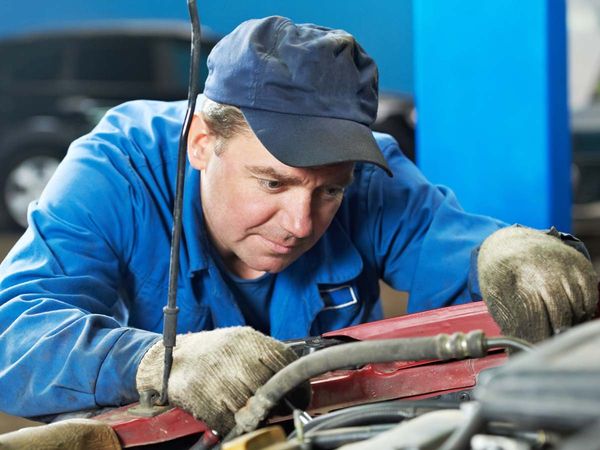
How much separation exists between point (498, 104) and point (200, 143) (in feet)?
5.23

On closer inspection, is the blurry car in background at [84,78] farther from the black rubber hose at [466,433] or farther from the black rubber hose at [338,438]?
the black rubber hose at [466,433]

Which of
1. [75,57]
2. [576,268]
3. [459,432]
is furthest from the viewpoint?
[75,57]

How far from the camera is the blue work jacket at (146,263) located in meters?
1.57

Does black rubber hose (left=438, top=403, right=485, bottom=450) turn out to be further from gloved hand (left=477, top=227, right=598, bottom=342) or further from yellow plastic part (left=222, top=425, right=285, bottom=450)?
gloved hand (left=477, top=227, right=598, bottom=342)

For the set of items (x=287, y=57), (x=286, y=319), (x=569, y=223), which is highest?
(x=287, y=57)

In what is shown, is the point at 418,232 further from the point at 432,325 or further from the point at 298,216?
the point at 432,325

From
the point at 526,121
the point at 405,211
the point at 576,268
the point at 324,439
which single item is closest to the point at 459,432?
the point at 324,439

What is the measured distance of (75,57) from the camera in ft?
23.1

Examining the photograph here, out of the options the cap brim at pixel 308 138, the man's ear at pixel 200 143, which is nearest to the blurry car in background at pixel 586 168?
the man's ear at pixel 200 143

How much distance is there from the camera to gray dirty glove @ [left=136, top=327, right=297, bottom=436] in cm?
125

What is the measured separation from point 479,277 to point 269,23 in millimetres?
614

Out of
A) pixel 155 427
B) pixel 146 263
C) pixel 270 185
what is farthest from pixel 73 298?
pixel 155 427

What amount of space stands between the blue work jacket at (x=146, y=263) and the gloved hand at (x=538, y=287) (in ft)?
1.17

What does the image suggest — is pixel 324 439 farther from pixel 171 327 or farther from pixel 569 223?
pixel 569 223
